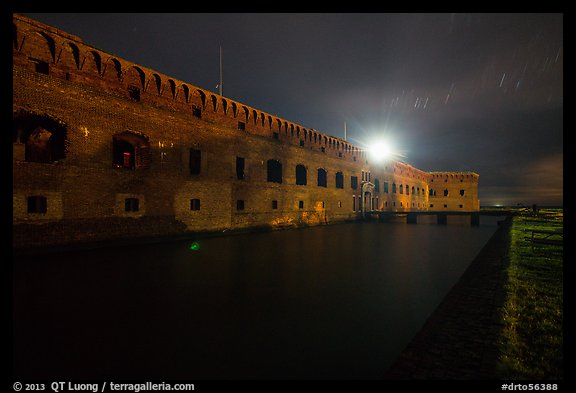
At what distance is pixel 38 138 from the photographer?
10906 mm

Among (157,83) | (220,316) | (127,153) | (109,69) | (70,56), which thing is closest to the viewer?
(220,316)

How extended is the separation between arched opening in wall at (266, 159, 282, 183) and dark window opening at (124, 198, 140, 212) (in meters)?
9.10

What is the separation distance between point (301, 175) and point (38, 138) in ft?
52.0

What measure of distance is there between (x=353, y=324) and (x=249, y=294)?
6.73ft

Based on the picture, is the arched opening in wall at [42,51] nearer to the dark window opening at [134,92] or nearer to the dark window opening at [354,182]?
the dark window opening at [134,92]

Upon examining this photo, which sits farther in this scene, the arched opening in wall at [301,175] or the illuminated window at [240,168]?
the arched opening in wall at [301,175]

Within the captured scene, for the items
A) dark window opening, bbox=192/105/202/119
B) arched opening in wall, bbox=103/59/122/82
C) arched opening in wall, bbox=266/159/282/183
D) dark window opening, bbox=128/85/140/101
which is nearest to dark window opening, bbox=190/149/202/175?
dark window opening, bbox=192/105/202/119

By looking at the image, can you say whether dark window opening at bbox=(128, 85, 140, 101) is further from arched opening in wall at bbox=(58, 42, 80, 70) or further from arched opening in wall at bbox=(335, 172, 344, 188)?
arched opening in wall at bbox=(335, 172, 344, 188)

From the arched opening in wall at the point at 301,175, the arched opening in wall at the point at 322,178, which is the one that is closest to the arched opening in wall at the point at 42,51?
the arched opening in wall at the point at 301,175

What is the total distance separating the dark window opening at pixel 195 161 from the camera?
14336 mm

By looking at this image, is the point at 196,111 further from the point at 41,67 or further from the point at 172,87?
the point at 41,67

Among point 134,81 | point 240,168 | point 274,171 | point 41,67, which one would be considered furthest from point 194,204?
point 41,67

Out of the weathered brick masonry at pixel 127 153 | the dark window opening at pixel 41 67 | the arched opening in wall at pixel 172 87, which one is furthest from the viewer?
the arched opening in wall at pixel 172 87

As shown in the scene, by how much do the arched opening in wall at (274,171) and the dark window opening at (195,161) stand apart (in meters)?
5.59
